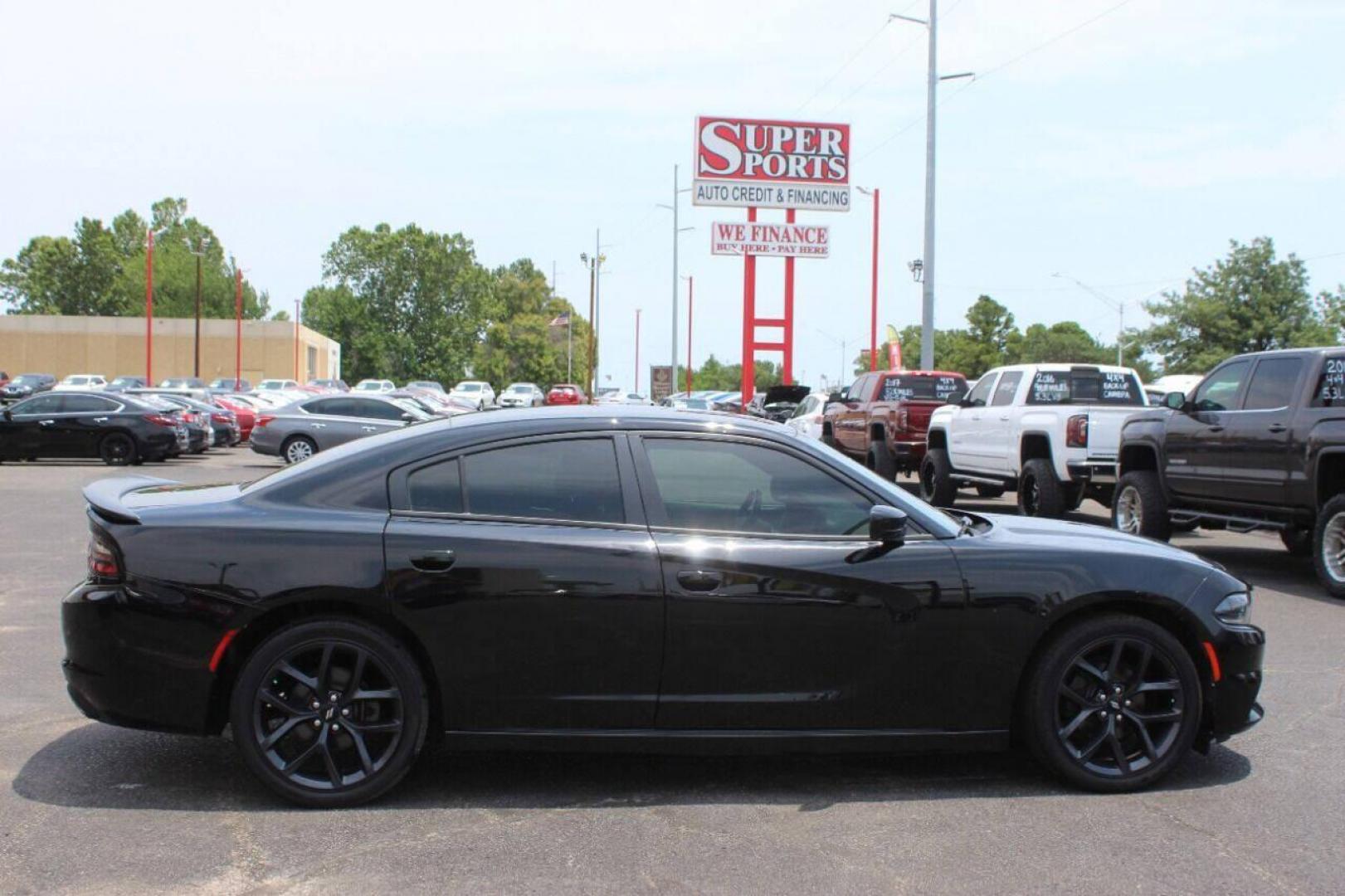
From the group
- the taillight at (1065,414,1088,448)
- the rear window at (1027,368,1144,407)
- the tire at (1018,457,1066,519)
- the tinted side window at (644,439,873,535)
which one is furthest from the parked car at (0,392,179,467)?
the tinted side window at (644,439,873,535)

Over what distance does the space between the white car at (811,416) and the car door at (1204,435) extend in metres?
12.4

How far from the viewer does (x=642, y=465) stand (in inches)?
202

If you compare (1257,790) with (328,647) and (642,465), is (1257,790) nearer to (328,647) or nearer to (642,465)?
(642,465)

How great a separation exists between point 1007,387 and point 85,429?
1785cm

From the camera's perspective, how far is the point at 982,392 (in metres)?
17.7

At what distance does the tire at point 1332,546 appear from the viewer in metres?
10.3

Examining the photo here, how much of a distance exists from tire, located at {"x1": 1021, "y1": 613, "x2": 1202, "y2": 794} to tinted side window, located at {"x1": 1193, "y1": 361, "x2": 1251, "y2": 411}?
7498 mm

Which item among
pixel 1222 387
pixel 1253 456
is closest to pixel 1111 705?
pixel 1253 456

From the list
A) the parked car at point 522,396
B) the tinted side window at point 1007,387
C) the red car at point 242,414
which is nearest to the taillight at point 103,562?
the tinted side window at point 1007,387

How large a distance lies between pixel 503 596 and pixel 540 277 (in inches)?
5233

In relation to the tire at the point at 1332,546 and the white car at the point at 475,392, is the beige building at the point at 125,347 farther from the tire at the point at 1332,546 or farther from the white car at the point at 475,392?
the tire at the point at 1332,546

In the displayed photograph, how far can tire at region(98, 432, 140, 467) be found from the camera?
25516 millimetres

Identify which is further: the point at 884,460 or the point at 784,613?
the point at 884,460

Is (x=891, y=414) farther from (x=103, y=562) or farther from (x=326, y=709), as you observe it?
(x=103, y=562)
